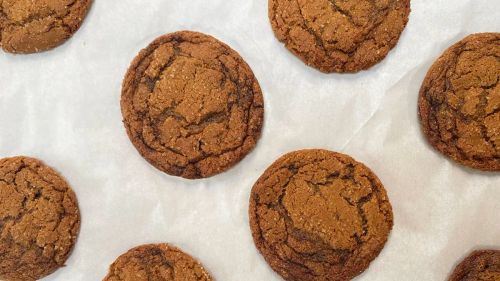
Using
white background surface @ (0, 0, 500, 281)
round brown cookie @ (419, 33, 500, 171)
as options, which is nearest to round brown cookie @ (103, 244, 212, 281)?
white background surface @ (0, 0, 500, 281)

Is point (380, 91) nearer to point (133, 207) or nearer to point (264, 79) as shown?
point (264, 79)

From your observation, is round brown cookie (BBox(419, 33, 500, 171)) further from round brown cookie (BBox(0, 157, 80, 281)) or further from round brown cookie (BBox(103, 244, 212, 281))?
round brown cookie (BBox(0, 157, 80, 281))

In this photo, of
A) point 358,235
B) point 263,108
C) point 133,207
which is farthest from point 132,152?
point 358,235

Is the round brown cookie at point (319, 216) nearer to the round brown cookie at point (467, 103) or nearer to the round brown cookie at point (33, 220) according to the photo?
the round brown cookie at point (467, 103)

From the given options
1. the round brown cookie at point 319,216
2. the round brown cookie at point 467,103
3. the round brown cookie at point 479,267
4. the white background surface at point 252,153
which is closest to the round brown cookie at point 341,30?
the white background surface at point 252,153

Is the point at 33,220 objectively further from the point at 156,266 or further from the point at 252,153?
the point at 252,153

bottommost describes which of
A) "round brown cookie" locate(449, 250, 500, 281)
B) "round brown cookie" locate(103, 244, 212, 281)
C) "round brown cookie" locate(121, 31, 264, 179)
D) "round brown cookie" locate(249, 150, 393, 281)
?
"round brown cookie" locate(103, 244, 212, 281)
